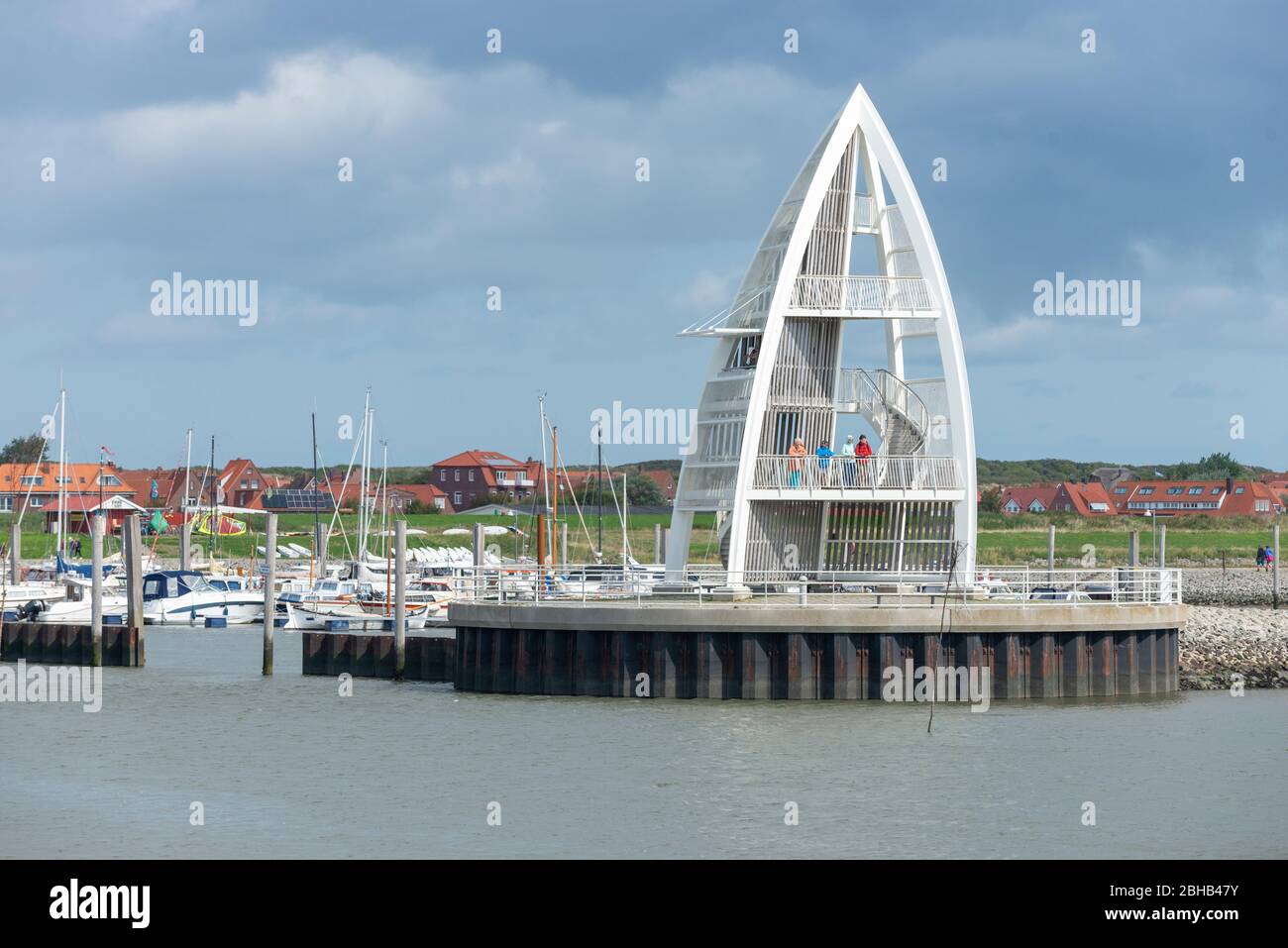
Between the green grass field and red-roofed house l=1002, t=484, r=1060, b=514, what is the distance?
13.4 m

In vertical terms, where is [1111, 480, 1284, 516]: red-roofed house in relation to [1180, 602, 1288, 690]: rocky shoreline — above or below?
above

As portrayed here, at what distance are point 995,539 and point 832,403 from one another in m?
69.3

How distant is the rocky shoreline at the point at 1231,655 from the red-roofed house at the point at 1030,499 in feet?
331

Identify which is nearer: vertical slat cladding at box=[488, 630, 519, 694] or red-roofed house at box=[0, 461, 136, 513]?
vertical slat cladding at box=[488, 630, 519, 694]

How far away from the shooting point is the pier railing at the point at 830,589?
139 feet

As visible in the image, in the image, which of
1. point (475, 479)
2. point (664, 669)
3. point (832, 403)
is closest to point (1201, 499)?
point (475, 479)

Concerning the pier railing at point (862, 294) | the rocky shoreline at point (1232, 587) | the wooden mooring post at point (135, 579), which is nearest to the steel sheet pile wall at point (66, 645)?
the wooden mooring post at point (135, 579)

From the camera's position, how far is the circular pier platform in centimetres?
4012

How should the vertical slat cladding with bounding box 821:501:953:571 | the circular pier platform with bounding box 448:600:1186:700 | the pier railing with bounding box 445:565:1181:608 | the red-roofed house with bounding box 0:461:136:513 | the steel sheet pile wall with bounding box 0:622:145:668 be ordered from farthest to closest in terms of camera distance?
the red-roofed house with bounding box 0:461:136:513
the steel sheet pile wall with bounding box 0:622:145:668
the vertical slat cladding with bounding box 821:501:953:571
the pier railing with bounding box 445:565:1181:608
the circular pier platform with bounding box 448:600:1186:700

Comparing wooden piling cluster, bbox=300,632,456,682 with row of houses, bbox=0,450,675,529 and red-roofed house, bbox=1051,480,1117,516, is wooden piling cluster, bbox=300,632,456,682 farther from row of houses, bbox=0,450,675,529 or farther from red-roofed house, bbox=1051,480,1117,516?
red-roofed house, bbox=1051,480,1117,516

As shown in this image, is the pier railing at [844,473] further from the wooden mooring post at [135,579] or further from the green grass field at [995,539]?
the green grass field at [995,539]

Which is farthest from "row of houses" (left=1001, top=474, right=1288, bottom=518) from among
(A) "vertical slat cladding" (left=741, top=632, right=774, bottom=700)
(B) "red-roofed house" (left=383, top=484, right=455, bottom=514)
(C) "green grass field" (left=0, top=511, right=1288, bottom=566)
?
(A) "vertical slat cladding" (left=741, top=632, right=774, bottom=700)

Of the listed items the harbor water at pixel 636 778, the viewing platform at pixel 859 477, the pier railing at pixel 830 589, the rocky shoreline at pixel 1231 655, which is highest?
the viewing platform at pixel 859 477
